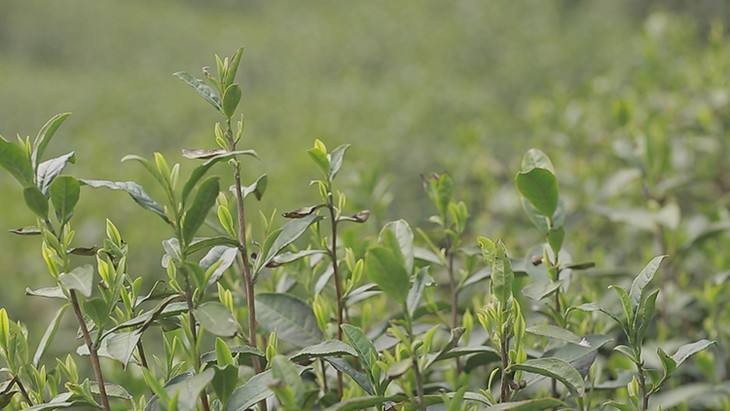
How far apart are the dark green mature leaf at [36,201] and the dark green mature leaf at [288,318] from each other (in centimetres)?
41

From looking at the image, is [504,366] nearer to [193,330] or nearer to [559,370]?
[559,370]

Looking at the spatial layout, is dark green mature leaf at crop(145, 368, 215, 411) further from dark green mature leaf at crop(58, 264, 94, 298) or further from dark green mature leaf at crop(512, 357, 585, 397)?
dark green mature leaf at crop(512, 357, 585, 397)

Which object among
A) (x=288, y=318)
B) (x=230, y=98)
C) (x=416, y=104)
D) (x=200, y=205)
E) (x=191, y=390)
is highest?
(x=230, y=98)

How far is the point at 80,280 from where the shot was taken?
1.03 metres

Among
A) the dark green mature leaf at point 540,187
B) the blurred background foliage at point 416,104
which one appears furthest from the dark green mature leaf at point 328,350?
the blurred background foliage at point 416,104

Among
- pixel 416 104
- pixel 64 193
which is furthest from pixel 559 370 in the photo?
pixel 416 104

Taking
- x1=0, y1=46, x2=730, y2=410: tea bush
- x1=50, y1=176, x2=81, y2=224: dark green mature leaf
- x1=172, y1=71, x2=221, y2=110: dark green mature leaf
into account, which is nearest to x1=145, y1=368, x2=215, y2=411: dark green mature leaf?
x1=0, y1=46, x2=730, y2=410: tea bush

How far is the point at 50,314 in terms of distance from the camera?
3.19 meters

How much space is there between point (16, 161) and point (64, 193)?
0.06 m

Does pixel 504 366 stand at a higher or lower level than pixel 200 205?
lower

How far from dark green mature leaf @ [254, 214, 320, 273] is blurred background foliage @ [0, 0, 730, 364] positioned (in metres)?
0.84

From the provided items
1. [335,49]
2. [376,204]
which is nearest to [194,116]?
[335,49]

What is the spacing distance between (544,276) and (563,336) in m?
0.26

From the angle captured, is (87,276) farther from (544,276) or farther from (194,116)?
(194,116)
